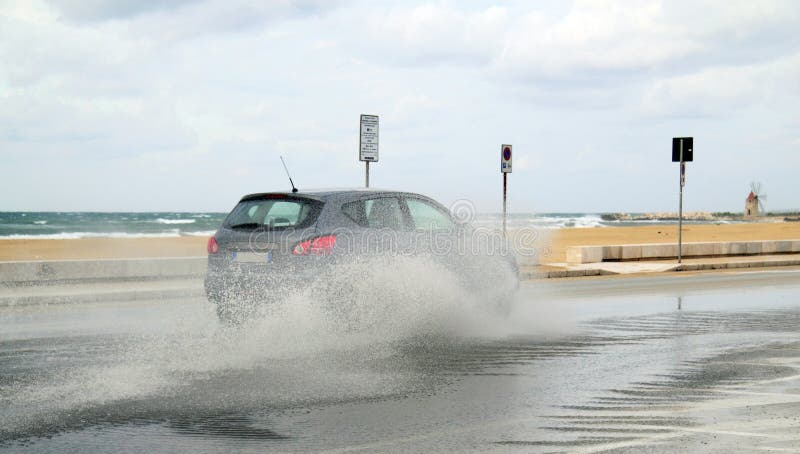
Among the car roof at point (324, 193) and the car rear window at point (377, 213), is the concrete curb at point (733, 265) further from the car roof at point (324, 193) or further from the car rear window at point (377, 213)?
the car roof at point (324, 193)

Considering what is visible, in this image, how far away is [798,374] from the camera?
8.30m

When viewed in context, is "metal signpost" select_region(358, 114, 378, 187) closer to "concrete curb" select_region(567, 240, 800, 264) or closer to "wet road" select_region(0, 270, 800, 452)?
"wet road" select_region(0, 270, 800, 452)

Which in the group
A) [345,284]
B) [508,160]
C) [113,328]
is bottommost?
[113,328]

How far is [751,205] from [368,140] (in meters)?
134

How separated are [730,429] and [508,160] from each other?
16838mm

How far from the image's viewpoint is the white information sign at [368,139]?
18.7 meters

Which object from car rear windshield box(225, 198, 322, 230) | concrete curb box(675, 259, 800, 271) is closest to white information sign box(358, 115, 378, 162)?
car rear windshield box(225, 198, 322, 230)

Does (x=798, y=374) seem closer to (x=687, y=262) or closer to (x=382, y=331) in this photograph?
(x=382, y=331)

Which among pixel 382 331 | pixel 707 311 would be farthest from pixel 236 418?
pixel 707 311

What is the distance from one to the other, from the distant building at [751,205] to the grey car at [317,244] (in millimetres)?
140068

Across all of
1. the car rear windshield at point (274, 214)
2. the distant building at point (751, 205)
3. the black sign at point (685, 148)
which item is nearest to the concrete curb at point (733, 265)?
the black sign at point (685, 148)

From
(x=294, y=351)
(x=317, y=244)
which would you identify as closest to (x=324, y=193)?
(x=317, y=244)

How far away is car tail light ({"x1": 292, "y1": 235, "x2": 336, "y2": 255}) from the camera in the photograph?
989 cm

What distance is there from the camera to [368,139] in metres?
18.9
